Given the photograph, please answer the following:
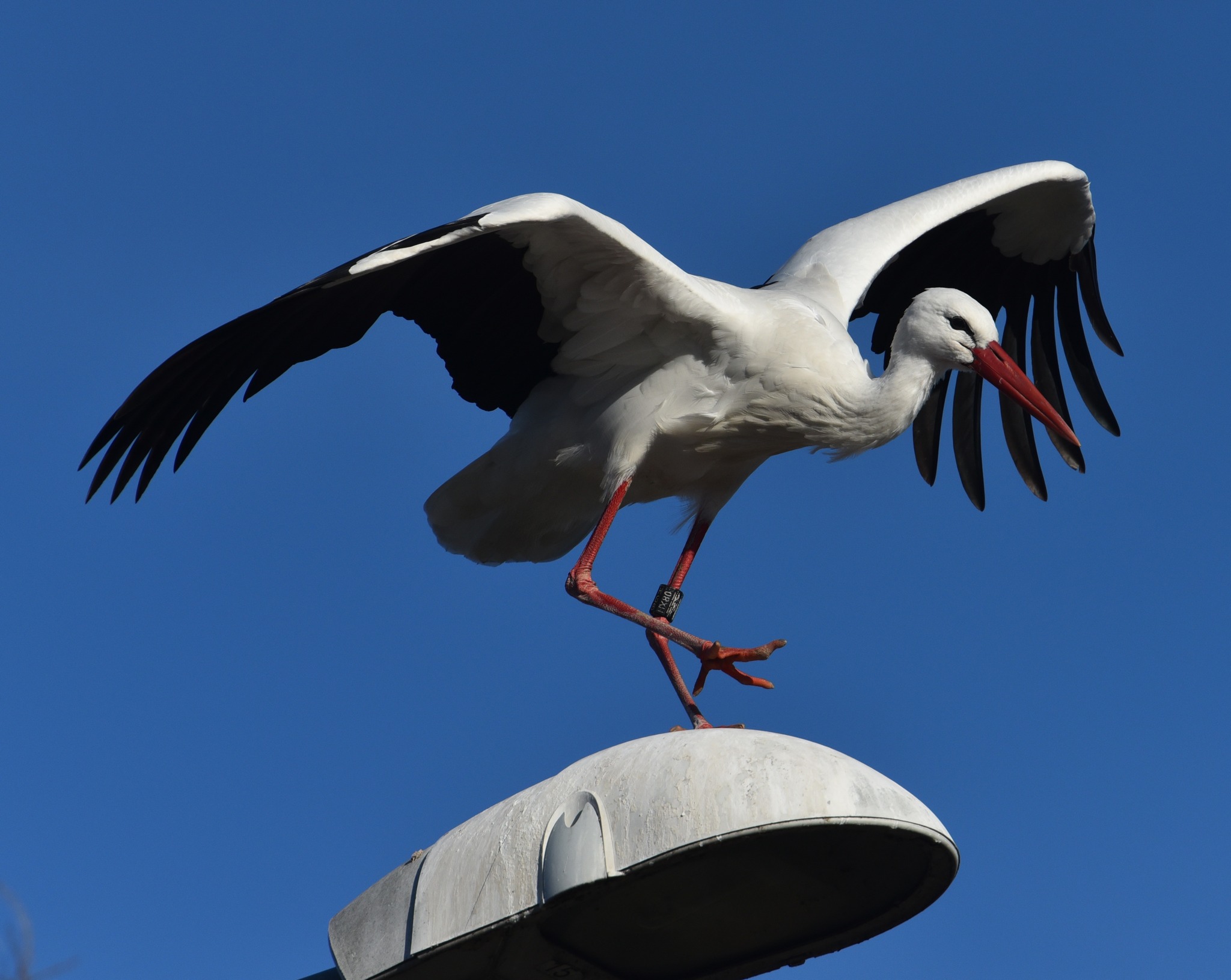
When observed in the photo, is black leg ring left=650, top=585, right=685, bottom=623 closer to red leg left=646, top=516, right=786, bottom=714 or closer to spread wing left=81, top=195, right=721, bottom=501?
red leg left=646, top=516, right=786, bottom=714

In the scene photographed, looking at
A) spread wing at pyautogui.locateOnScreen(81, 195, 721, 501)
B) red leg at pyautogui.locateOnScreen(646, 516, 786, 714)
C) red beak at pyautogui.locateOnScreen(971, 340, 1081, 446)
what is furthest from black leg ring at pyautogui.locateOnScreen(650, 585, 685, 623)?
red beak at pyautogui.locateOnScreen(971, 340, 1081, 446)

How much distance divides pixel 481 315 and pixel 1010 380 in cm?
200

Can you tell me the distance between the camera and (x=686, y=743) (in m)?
3.93

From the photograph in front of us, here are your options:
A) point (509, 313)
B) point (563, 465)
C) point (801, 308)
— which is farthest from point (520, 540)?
point (801, 308)

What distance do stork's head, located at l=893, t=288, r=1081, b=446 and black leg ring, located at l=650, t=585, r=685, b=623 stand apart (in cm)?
124

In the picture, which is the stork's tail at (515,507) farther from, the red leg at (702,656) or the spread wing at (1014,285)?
the spread wing at (1014,285)

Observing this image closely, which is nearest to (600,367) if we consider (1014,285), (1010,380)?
(1010,380)

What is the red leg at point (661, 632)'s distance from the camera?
17.6 feet

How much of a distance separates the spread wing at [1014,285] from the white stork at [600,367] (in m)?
0.71

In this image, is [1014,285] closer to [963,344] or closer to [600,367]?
[963,344]

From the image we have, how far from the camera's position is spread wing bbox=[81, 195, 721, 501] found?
5.09 meters

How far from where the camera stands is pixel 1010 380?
5.89 m

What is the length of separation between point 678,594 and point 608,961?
200cm

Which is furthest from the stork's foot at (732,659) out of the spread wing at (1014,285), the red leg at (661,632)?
the spread wing at (1014,285)
